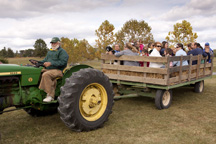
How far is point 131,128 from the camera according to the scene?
14.4ft

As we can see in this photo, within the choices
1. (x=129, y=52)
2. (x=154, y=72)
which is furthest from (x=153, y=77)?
(x=129, y=52)

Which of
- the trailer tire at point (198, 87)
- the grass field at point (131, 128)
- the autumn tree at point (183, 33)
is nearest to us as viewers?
the grass field at point (131, 128)

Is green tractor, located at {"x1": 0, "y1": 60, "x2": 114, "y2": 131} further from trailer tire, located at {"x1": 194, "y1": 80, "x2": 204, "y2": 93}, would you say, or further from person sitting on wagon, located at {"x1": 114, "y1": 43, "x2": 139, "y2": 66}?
trailer tire, located at {"x1": 194, "y1": 80, "x2": 204, "y2": 93}

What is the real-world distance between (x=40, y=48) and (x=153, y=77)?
5305 centimetres

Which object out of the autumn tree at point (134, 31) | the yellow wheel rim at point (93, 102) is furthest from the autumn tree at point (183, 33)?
the yellow wheel rim at point (93, 102)

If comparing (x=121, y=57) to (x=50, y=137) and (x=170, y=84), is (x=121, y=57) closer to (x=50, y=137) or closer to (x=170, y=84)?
(x=170, y=84)

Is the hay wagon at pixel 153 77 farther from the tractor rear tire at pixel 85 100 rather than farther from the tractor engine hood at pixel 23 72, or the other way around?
the tractor engine hood at pixel 23 72

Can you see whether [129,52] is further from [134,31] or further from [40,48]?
[40,48]

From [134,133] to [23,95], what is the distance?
7.39 feet

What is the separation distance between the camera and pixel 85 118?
13.5 feet

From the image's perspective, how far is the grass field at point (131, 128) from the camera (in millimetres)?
3818

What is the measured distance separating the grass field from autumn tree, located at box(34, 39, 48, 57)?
167 feet

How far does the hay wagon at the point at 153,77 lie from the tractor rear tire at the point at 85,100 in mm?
1064

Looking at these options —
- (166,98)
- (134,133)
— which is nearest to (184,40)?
(166,98)
